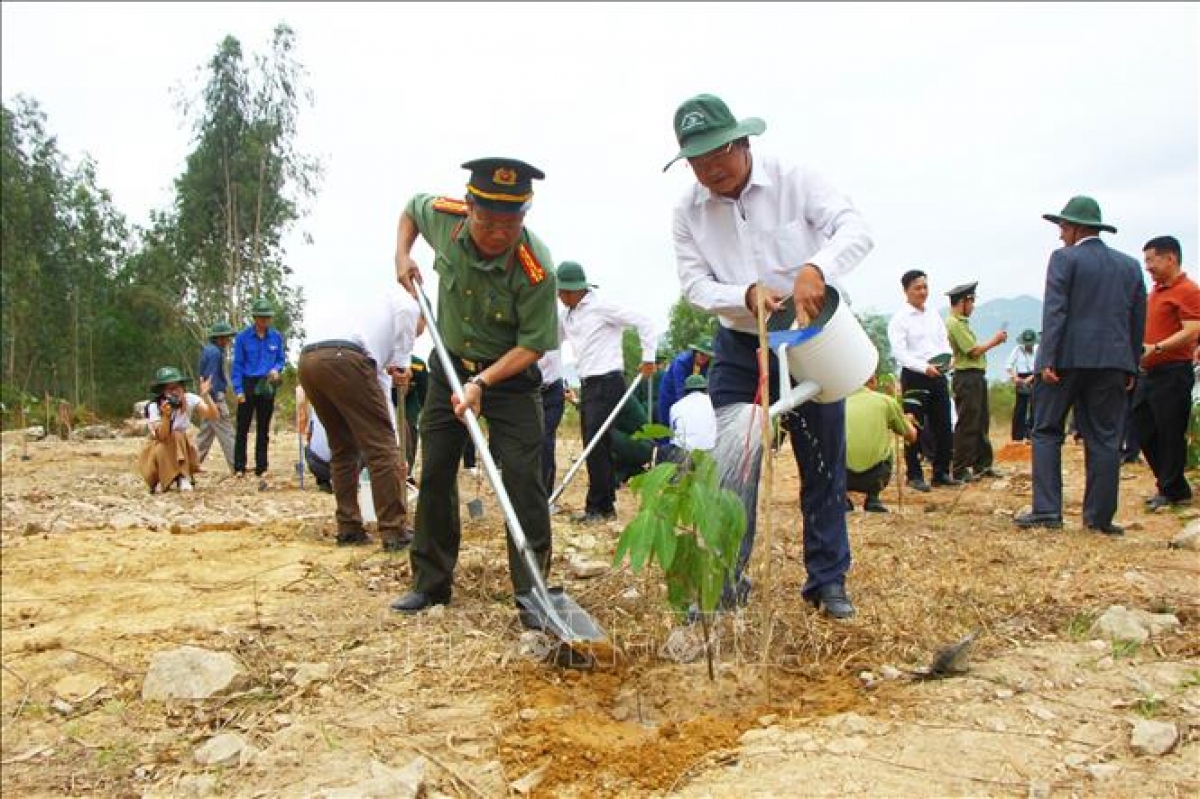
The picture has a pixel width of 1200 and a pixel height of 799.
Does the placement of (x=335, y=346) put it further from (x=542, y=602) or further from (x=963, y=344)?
(x=963, y=344)

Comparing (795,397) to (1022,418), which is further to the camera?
(1022,418)

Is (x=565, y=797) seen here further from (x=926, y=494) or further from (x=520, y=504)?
(x=926, y=494)

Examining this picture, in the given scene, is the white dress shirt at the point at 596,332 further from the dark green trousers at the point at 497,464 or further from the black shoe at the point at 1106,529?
the black shoe at the point at 1106,529

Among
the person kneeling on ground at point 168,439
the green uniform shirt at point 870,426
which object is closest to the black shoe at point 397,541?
the green uniform shirt at point 870,426

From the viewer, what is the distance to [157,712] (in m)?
2.95

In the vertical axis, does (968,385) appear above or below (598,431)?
above

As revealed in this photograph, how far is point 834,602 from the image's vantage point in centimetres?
323

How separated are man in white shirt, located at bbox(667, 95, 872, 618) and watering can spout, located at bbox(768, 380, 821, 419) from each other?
1.10 ft

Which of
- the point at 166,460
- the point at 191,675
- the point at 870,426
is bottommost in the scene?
the point at 191,675

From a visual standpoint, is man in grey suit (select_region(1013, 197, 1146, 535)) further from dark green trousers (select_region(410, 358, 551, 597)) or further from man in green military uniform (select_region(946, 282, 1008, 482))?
dark green trousers (select_region(410, 358, 551, 597))

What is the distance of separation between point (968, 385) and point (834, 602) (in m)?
5.31

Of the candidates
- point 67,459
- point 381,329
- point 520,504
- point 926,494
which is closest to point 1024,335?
point 926,494

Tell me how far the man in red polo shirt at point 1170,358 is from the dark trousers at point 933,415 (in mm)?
1644

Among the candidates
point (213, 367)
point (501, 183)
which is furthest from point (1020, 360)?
point (501, 183)
